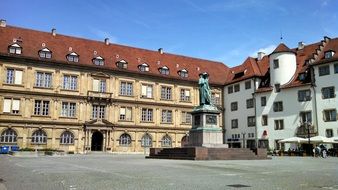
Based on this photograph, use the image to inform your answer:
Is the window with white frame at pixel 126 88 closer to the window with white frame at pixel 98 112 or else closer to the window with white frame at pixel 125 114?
the window with white frame at pixel 125 114

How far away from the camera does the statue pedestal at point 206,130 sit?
97.7ft

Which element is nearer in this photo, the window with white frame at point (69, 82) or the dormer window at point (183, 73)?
the window with white frame at point (69, 82)

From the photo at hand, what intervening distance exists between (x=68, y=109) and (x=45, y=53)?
24.9ft

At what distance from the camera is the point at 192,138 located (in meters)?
31.0

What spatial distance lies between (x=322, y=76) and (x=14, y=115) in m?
37.0

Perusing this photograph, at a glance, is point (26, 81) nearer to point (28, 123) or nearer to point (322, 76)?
point (28, 123)

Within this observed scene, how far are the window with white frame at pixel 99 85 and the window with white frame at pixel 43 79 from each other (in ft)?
19.0

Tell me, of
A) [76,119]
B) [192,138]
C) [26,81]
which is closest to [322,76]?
[192,138]

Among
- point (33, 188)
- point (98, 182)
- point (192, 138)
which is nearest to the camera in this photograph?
point (33, 188)

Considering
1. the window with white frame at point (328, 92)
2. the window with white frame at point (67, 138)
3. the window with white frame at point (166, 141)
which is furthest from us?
the window with white frame at point (166, 141)

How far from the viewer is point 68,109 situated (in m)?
48.7

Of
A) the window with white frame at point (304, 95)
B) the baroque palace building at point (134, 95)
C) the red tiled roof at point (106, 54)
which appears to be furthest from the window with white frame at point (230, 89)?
the window with white frame at point (304, 95)

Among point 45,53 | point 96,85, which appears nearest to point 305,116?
point 96,85

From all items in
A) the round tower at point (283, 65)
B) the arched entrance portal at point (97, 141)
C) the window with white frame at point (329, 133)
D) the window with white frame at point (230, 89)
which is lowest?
the arched entrance portal at point (97, 141)
